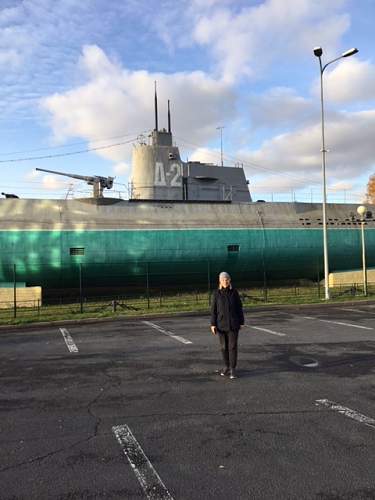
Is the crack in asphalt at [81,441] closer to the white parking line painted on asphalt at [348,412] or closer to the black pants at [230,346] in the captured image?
the black pants at [230,346]

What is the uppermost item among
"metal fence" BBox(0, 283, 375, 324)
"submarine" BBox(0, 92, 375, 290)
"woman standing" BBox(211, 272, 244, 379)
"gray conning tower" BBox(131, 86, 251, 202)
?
"gray conning tower" BBox(131, 86, 251, 202)

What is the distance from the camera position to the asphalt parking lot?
4238 millimetres

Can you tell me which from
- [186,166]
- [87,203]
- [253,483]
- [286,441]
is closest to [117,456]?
[253,483]

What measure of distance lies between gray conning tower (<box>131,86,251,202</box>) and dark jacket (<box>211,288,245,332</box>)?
67.6 feet

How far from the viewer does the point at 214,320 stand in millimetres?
8242

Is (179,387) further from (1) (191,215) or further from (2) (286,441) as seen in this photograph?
(1) (191,215)

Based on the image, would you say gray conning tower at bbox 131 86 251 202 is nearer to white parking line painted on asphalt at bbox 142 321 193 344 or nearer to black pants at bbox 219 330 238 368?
white parking line painted on asphalt at bbox 142 321 193 344

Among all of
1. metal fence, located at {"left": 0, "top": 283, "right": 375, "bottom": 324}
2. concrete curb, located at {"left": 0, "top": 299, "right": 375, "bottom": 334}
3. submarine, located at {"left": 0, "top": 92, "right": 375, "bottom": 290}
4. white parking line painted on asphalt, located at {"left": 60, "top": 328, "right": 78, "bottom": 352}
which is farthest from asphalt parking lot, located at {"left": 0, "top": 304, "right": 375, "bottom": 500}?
submarine, located at {"left": 0, "top": 92, "right": 375, "bottom": 290}

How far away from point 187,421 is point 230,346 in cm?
237

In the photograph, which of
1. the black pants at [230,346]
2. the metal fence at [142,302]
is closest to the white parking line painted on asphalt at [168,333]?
the metal fence at [142,302]

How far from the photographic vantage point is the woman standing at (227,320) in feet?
26.5

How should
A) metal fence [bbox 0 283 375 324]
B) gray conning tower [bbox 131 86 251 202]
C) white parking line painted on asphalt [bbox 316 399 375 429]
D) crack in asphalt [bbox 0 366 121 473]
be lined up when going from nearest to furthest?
1. crack in asphalt [bbox 0 366 121 473]
2. white parking line painted on asphalt [bbox 316 399 375 429]
3. metal fence [bbox 0 283 375 324]
4. gray conning tower [bbox 131 86 251 202]

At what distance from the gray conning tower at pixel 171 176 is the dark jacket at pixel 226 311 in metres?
20.6

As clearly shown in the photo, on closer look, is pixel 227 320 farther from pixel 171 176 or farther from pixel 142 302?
pixel 171 176
